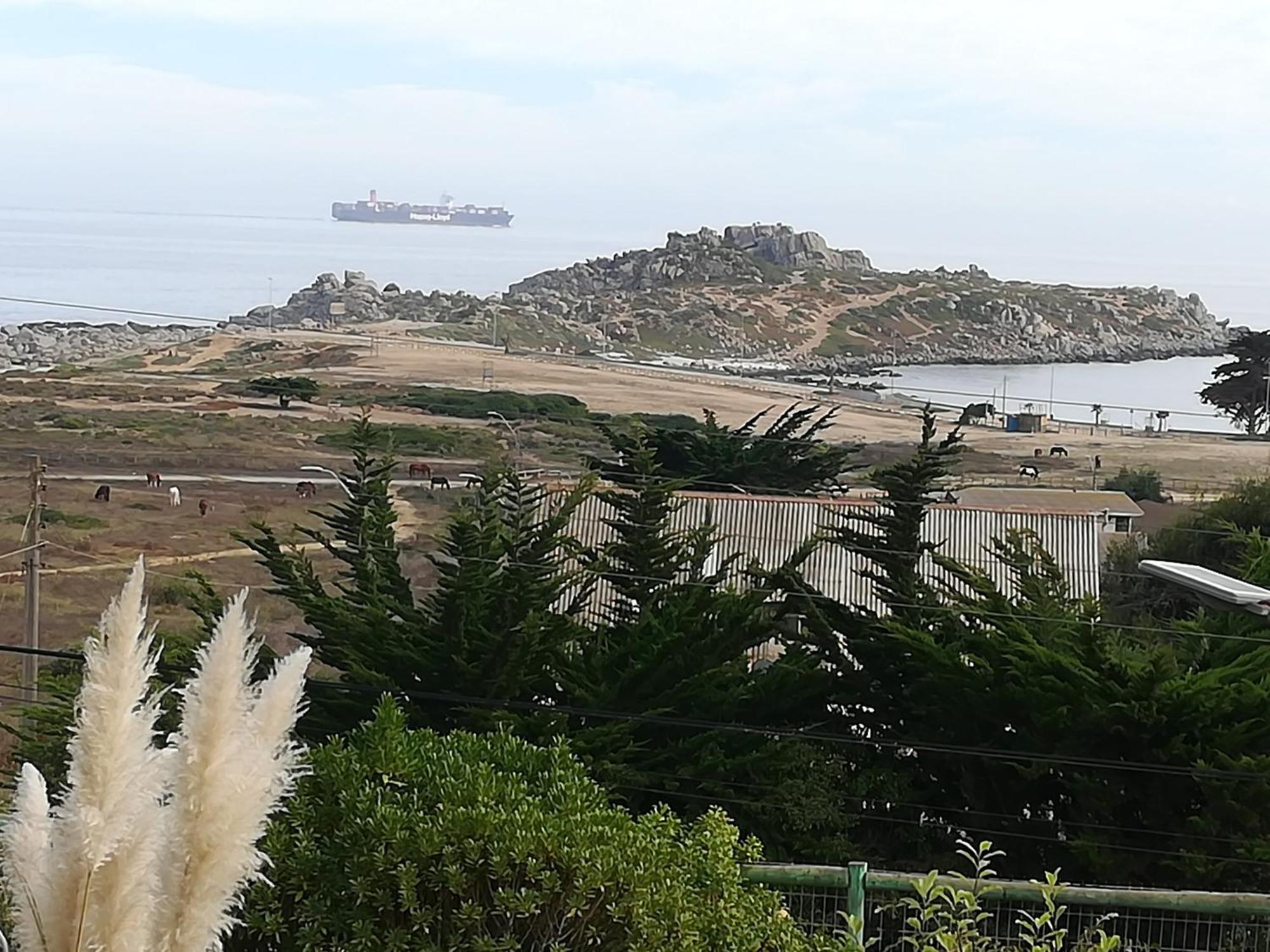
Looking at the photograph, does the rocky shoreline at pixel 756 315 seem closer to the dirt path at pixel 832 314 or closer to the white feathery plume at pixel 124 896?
the dirt path at pixel 832 314

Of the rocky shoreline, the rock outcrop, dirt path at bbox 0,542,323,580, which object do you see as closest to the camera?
dirt path at bbox 0,542,323,580

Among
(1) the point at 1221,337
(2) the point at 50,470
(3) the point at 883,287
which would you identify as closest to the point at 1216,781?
(2) the point at 50,470

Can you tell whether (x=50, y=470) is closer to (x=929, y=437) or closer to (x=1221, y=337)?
(x=929, y=437)

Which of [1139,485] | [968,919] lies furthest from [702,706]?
[1139,485]

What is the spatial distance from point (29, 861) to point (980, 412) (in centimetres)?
3803

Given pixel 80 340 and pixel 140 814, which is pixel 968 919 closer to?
pixel 140 814

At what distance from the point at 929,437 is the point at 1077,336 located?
78564mm

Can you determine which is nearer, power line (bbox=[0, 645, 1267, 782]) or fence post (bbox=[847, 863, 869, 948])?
fence post (bbox=[847, 863, 869, 948])

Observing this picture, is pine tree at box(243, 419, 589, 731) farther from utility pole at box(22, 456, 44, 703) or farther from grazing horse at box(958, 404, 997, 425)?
grazing horse at box(958, 404, 997, 425)

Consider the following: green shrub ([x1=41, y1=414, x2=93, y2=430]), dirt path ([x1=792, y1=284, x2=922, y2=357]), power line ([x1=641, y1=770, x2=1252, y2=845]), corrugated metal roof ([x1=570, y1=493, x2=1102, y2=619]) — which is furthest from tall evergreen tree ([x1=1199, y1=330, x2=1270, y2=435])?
power line ([x1=641, y1=770, x2=1252, y2=845])

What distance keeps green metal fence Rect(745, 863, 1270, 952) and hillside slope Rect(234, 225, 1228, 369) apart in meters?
59.1

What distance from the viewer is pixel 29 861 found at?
1.77 meters

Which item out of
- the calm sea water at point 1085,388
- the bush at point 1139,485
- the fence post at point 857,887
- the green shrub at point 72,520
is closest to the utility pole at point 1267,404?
the calm sea water at point 1085,388

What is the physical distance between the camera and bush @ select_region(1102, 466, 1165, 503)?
2708cm
